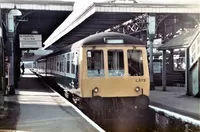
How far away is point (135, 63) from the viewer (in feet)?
37.7

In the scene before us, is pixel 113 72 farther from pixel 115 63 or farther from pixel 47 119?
pixel 47 119

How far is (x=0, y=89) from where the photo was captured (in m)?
11.0

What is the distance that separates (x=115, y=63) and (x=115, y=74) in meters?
0.36

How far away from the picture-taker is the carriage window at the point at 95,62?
36.8ft

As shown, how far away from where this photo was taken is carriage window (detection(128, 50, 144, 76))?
11.4 m

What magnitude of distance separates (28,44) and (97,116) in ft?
35.1

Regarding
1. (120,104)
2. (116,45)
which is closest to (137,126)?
(120,104)

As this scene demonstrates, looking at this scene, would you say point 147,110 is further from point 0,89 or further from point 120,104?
point 0,89

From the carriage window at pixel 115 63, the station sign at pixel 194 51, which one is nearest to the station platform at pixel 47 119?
the carriage window at pixel 115 63

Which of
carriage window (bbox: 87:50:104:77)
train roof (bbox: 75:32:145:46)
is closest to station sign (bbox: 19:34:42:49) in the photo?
train roof (bbox: 75:32:145:46)

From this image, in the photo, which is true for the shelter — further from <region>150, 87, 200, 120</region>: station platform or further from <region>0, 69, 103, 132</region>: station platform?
<region>0, 69, 103, 132</region>: station platform

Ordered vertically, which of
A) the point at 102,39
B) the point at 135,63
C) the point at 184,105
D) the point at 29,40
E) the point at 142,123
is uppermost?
the point at 29,40

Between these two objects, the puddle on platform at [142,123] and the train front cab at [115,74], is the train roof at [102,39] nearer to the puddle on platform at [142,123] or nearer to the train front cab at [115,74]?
the train front cab at [115,74]

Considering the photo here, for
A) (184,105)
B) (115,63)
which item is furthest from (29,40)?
(184,105)
